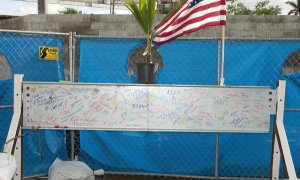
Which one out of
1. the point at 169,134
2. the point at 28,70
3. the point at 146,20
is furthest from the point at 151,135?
the point at 28,70

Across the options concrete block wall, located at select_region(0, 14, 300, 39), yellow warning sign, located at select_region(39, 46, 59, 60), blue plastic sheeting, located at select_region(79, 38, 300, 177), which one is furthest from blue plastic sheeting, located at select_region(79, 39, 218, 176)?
concrete block wall, located at select_region(0, 14, 300, 39)

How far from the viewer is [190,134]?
5.69 meters

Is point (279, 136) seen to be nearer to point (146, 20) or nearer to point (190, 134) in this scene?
point (190, 134)

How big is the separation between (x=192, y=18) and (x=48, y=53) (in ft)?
7.12

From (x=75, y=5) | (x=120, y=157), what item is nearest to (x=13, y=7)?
(x=75, y=5)

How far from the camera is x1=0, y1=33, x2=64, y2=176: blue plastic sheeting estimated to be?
5.32m

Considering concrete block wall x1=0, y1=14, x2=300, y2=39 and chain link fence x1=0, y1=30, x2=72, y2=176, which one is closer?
chain link fence x1=0, y1=30, x2=72, y2=176

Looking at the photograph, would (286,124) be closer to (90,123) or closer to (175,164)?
(175,164)

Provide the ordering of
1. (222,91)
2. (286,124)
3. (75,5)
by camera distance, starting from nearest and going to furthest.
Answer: (222,91) → (286,124) → (75,5)

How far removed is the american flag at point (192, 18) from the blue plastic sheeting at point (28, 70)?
1.70 meters

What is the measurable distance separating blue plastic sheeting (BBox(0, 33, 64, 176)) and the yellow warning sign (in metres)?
0.06

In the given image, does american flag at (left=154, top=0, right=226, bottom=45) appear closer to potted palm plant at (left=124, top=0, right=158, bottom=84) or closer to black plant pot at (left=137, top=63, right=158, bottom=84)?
potted palm plant at (left=124, top=0, right=158, bottom=84)

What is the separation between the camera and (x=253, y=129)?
4.64m

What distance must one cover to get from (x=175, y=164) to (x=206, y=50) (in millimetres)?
1777
